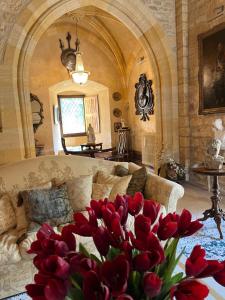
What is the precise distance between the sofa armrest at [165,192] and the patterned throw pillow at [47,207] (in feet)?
2.94

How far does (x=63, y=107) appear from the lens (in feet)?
30.1

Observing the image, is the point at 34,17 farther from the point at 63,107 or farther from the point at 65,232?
the point at 63,107

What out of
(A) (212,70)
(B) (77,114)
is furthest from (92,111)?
(A) (212,70)

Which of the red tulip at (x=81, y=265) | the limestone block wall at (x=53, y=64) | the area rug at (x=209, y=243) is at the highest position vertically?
the limestone block wall at (x=53, y=64)

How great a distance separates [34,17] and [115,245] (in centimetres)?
459

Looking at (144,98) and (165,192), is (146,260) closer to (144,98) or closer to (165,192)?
(165,192)

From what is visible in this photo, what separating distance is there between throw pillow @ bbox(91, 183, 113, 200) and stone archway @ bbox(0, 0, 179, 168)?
7.77ft

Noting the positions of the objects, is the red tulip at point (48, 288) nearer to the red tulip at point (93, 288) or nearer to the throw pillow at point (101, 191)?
the red tulip at point (93, 288)

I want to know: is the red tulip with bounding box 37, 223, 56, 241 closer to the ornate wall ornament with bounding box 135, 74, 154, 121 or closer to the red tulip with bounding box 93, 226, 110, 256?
the red tulip with bounding box 93, 226, 110, 256

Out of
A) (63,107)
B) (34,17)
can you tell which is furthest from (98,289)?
(63,107)

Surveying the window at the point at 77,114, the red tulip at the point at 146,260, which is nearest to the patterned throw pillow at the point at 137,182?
the red tulip at the point at 146,260

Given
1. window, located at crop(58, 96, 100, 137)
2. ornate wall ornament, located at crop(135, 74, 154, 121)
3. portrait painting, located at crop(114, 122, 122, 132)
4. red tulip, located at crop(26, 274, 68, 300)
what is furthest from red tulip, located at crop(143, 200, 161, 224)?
window, located at crop(58, 96, 100, 137)

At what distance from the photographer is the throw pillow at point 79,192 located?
2.54 meters

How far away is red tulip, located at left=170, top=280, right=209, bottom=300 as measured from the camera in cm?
62
